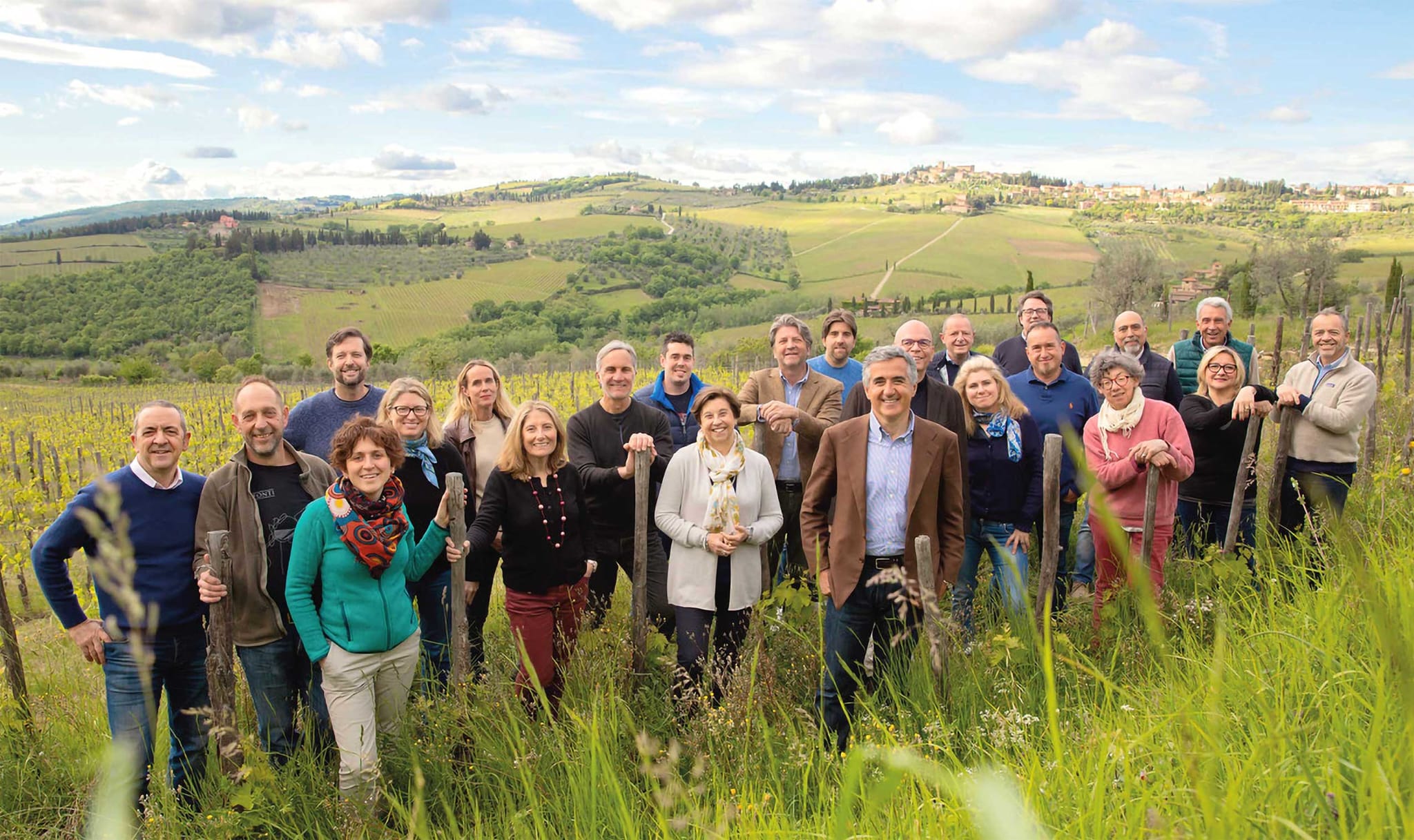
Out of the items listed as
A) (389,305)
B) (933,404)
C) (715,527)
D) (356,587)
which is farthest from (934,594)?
(389,305)

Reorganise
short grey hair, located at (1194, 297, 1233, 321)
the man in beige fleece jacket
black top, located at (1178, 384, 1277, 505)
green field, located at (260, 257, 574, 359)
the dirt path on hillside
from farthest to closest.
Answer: the dirt path on hillside < green field, located at (260, 257, 574, 359) < short grey hair, located at (1194, 297, 1233, 321) < black top, located at (1178, 384, 1277, 505) < the man in beige fleece jacket

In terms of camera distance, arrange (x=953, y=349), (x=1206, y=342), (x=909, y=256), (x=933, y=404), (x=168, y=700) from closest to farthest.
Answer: (x=168, y=700)
(x=933, y=404)
(x=953, y=349)
(x=1206, y=342)
(x=909, y=256)

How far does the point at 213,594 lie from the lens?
3.09 meters

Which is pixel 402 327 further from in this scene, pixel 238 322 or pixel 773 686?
pixel 773 686

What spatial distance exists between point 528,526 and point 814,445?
1743 mm

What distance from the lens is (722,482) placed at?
3.99 metres

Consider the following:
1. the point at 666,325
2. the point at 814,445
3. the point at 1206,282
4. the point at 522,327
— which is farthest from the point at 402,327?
the point at 814,445

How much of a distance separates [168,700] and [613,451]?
2345 millimetres

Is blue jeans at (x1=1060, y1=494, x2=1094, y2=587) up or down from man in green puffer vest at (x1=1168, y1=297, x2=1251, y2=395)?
down

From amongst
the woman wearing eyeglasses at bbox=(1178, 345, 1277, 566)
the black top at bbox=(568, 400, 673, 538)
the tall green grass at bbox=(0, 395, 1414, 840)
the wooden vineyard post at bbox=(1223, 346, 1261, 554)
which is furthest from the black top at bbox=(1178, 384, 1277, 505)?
the black top at bbox=(568, 400, 673, 538)

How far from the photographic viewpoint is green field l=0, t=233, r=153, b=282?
9250 cm

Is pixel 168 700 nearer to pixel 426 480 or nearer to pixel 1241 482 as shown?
pixel 426 480

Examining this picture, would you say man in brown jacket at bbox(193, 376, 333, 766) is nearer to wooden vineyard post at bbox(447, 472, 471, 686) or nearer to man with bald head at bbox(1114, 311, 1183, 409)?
wooden vineyard post at bbox(447, 472, 471, 686)

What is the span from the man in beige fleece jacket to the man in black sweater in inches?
139
